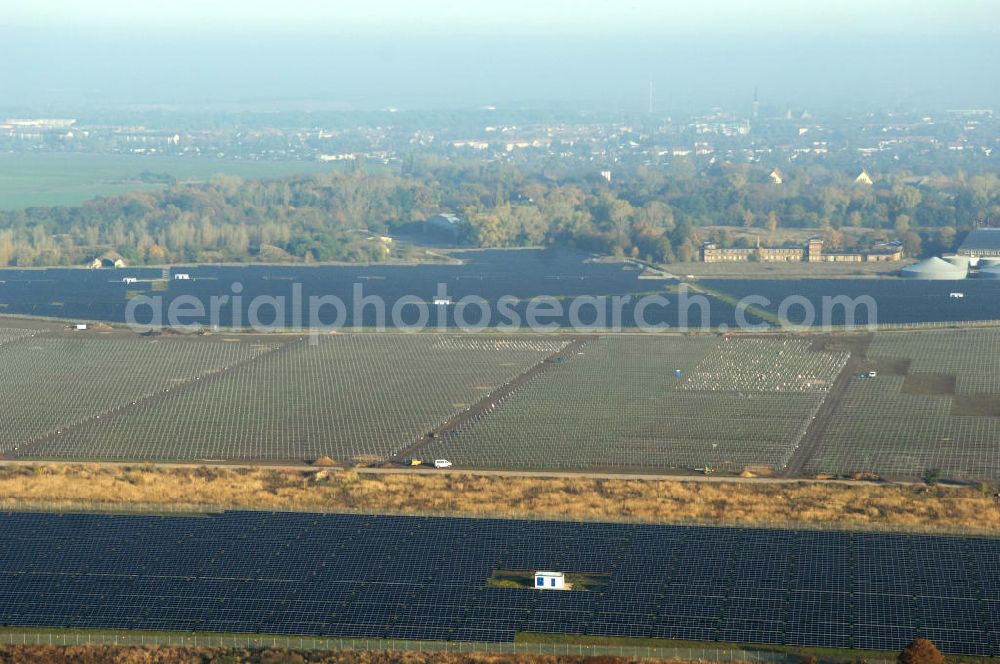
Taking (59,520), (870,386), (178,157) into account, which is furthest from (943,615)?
(178,157)

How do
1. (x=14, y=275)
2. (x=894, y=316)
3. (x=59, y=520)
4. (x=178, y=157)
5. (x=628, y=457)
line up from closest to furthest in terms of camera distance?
(x=59, y=520) < (x=628, y=457) < (x=894, y=316) < (x=14, y=275) < (x=178, y=157)

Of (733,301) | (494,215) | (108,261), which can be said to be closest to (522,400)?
(733,301)

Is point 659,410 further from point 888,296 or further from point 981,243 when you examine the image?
point 981,243

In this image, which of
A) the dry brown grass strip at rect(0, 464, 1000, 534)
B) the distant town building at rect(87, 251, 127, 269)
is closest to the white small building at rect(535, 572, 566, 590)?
the dry brown grass strip at rect(0, 464, 1000, 534)

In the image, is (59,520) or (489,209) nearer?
(59,520)

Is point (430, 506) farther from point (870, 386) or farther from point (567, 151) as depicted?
point (567, 151)

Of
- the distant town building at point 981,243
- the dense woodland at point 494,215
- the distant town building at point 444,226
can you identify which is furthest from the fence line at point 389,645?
the distant town building at point 444,226

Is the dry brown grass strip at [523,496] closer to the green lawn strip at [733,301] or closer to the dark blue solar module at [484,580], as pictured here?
the dark blue solar module at [484,580]
